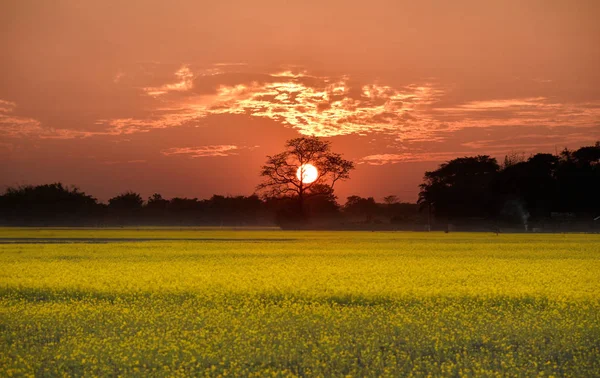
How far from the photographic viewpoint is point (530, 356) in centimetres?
1083

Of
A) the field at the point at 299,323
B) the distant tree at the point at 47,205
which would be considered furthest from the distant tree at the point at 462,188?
the field at the point at 299,323

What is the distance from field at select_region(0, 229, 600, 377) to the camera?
1045 centimetres

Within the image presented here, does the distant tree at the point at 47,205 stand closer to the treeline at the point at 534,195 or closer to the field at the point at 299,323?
the treeline at the point at 534,195

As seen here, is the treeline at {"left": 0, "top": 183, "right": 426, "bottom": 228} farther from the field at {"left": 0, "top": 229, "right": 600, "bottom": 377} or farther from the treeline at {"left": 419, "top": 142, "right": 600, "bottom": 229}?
the field at {"left": 0, "top": 229, "right": 600, "bottom": 377}

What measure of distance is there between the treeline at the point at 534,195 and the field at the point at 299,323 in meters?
74.4

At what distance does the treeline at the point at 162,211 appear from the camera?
104 meters

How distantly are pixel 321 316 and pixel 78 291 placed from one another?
8.07 meters

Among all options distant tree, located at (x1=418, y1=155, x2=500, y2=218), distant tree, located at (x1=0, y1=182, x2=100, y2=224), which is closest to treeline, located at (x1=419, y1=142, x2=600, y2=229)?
distant tree, located at (x1=418, y1=155, x2=500, y2=218)

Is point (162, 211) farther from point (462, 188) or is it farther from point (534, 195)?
point (534, 195)

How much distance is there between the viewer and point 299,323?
44.7 feet

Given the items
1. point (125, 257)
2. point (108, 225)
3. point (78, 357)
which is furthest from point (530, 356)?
point (108, 225)

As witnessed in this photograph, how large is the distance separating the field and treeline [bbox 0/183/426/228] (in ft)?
248

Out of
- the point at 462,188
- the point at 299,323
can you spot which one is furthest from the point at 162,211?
the point at 299,323

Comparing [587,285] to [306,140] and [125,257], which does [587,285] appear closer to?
[125,257]
